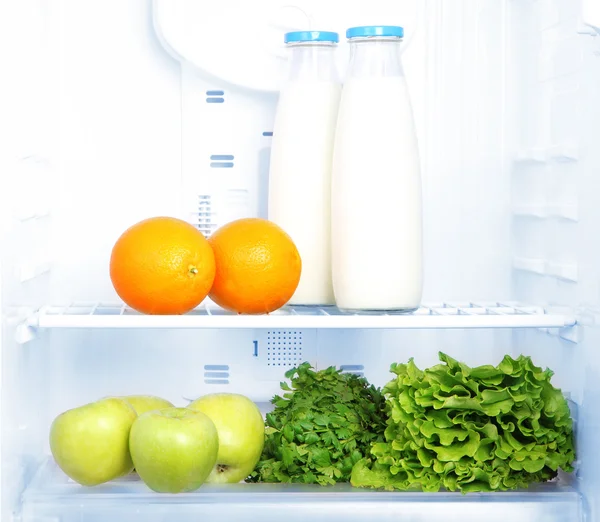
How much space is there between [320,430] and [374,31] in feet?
1.72

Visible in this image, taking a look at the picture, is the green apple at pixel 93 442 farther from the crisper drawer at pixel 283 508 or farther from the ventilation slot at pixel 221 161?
the ventilation slot at pixel 221 161

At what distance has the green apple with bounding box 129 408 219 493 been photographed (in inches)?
47.1

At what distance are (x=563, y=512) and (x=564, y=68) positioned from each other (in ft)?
1.87

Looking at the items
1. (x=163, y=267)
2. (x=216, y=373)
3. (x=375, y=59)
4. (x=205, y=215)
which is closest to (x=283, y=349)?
(x=216, y=373)

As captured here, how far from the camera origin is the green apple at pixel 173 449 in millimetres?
1197

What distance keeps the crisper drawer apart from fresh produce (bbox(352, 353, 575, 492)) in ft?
0.08

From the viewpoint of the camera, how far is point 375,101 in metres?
1.38

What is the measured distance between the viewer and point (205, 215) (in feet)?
5.08

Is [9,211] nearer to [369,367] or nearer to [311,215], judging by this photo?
[311,215]

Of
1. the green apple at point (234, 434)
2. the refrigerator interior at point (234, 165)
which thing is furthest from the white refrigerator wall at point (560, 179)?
the green apple at point (234, 434)

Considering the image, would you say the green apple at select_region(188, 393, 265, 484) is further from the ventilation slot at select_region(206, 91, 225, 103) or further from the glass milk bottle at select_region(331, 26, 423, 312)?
the ventilation slot at select_region(206, 91, 225, 103)

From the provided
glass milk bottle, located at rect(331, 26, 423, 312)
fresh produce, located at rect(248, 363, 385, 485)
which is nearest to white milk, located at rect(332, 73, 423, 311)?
glass milk bottle, located at rect(331, 26, 423, 312)

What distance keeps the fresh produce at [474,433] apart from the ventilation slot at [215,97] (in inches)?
20.5

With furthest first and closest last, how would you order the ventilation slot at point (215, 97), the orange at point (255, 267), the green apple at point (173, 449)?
the ventilation slot at point (215, 97) → the orange at point (255, 267) → the green apple at point (173, 449)
